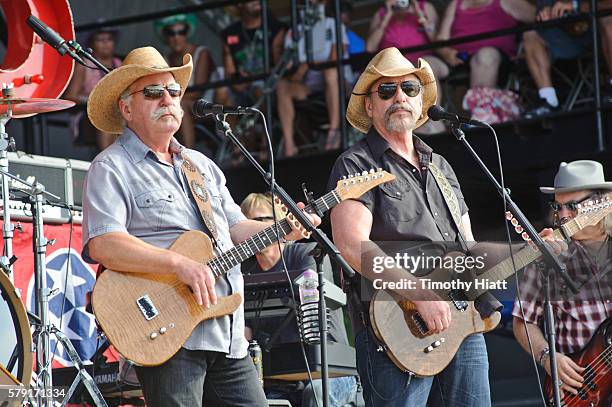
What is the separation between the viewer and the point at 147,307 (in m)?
4.67

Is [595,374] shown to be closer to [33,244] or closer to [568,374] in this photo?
[568,374]

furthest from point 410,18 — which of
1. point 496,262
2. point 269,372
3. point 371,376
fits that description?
point 371,376

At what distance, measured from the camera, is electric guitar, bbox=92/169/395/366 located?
4.56 meters

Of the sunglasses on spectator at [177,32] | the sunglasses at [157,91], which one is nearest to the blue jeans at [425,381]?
the sunglasses at [157,91]

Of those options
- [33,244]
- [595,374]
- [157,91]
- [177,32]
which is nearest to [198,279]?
[157,91]

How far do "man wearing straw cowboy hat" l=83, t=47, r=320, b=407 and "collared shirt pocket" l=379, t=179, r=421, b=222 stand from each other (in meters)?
0.31

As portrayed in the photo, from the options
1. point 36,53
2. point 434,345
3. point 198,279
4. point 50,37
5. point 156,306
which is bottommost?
point 434,345

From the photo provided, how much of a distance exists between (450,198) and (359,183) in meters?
0.49

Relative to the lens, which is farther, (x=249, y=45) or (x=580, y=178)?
(x=249, y=45)

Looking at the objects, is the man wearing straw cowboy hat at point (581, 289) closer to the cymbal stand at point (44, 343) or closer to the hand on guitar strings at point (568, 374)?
the hand on guitar strings at point (568, 374)

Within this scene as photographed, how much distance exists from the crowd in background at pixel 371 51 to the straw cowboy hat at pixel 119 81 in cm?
444

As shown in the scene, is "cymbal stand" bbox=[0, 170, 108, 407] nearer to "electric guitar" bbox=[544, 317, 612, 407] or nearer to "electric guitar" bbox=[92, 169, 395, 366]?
"electric guitar" bbox=[92, 169, 395, 366]

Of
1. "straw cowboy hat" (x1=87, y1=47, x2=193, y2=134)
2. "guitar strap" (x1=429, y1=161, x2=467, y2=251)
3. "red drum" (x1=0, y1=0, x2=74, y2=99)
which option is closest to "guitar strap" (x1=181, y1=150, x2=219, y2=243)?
"straw cowboy hat" (x1=87, y1=47, x2=193, y2=134)

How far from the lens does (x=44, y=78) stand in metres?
7.19
